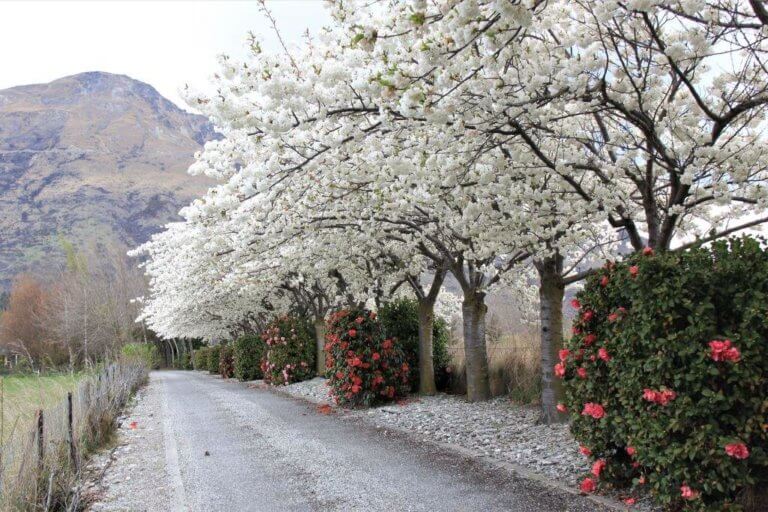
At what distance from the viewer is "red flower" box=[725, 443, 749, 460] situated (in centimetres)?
363

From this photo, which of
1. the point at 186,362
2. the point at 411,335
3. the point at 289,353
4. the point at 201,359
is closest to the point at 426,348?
the point at 411,335

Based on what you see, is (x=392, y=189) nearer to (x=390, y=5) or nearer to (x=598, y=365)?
(x=390, y=5)

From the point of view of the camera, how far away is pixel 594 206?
5992 millimetres

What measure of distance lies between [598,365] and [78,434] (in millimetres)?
6009

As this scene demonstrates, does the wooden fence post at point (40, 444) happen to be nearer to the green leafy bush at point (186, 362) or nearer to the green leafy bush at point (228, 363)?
the green leafy bush at point (228, 363)

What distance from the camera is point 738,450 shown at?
3.65m

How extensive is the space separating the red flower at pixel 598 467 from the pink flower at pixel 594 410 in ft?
1.19

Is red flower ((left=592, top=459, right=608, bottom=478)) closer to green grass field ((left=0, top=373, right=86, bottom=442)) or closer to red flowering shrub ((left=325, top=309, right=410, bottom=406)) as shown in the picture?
green grass field ((left=0, top=373, right=86, bottom=442))

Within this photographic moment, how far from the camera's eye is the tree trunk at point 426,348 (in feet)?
40.5

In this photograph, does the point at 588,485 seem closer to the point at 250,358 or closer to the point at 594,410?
the point at 594,410

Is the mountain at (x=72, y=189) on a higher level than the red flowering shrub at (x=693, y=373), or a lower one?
higher

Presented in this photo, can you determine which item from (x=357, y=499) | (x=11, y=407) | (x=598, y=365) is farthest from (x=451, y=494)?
(x=11, y=407)

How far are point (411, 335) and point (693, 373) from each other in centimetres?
963

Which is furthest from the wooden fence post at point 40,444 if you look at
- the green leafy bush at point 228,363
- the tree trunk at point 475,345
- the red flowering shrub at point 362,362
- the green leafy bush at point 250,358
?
the green leafy bush at point 228,363
